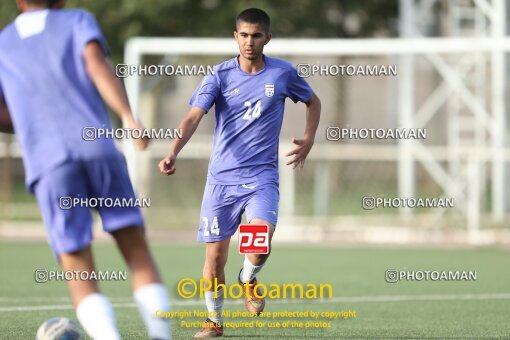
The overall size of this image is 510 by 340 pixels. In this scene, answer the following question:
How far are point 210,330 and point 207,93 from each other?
5.62 ft

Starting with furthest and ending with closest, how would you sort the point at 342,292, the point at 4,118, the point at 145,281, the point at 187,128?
the point at 342,292 → the point at 187,128 → the point at 4,118 → the point at 145,281

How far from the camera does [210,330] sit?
803 cm

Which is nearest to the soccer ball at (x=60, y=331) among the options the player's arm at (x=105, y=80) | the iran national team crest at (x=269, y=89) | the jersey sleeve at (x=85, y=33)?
the player's arm at (x=105, y=80)

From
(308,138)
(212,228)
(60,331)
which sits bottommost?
(60,331)

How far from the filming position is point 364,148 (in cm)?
2091

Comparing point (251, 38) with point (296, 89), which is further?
point (296, 89)

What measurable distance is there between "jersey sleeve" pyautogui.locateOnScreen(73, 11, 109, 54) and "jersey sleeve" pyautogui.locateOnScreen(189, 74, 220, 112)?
8.55 feet

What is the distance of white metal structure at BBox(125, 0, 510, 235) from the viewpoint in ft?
61.9

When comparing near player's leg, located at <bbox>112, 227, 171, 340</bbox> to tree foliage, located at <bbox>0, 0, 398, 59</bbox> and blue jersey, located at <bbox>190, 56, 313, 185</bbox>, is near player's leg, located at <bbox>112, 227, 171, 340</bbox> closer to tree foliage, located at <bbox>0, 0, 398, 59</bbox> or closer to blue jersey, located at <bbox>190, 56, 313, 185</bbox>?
blue jersey, located at <bbox>190, 56, 313, 185</bbox>

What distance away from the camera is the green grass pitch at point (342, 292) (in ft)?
27.8

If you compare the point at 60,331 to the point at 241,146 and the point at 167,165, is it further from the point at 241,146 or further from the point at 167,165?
the point at 241,146

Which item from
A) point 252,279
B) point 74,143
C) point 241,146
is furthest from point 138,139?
point 252,279

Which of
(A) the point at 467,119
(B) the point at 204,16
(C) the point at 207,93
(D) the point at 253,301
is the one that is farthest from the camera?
(B) the point at 204,16

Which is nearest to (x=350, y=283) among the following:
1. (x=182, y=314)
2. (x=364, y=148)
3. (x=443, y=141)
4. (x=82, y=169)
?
(x=182, y=314)
